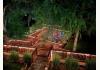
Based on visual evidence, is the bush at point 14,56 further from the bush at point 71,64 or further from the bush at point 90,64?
the bush at point 90,64

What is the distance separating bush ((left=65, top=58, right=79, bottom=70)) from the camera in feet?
5.77

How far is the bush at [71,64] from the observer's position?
69.2 inches

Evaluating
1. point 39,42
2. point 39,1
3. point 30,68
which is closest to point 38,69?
point 30,68

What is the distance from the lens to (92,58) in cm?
174

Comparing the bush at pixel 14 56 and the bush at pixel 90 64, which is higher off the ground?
the bush at pixel 14 56

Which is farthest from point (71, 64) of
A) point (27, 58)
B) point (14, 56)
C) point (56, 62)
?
point (14, 56)

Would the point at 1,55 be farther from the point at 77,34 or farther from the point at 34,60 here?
the point at 77,34

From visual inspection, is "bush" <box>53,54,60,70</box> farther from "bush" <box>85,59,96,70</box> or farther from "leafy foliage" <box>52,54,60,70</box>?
"bush" <box>85,59,96,70</box>

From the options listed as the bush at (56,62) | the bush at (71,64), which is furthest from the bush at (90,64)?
the bush at (56,62)

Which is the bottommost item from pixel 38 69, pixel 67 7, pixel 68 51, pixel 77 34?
pixel 38 69

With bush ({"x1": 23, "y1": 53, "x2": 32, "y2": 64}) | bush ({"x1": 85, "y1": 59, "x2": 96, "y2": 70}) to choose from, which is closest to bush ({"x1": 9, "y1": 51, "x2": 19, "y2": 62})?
bush ({"x1": 23, "y1": 53, "x2": 32, "y2": 64})

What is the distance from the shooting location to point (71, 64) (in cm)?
176

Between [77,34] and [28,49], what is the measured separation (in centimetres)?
39

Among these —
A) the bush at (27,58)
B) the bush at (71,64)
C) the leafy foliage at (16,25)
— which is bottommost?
the bush at (71,64)
